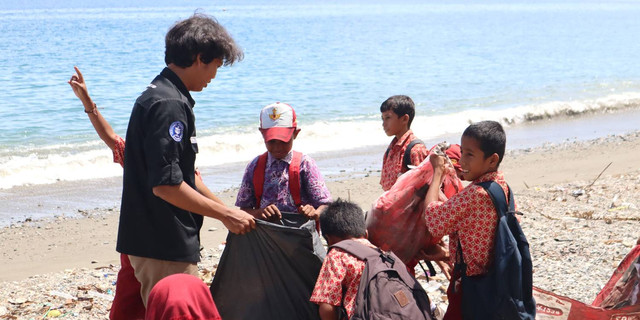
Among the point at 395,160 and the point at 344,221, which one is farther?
the point at 395,160

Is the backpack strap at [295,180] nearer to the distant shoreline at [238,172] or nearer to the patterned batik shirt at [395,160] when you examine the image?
the patterned batik shirt at [395,160]

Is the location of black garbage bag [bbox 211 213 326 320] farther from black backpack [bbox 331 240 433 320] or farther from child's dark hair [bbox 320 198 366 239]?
black backpack [bbox 331 240 433 320]

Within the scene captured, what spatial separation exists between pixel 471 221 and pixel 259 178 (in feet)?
4.46

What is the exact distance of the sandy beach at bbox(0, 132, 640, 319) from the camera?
18.9 feet

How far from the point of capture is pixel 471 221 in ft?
12.4

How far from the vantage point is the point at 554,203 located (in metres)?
8.90

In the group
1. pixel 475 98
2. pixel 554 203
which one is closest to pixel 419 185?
pixel 554 203

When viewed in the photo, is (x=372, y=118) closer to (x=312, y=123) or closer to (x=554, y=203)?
(x=312, y=123)

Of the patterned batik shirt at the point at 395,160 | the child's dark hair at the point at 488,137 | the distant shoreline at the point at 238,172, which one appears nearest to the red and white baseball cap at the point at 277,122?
the child's dark hair at the point at 488,137

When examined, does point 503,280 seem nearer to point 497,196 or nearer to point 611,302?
point 497,196

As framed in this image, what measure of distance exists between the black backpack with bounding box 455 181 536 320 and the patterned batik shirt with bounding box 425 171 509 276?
3cm

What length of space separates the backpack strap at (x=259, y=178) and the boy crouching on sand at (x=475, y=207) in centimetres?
111

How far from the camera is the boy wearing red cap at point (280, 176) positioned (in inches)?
171

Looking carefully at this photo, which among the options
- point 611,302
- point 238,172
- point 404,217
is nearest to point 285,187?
point 404,217
